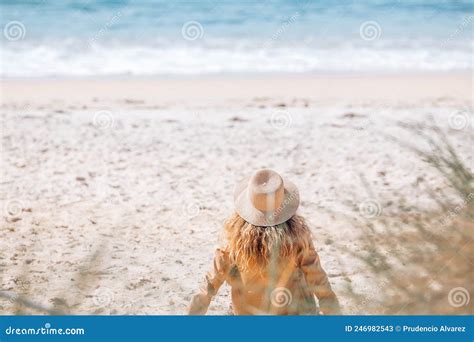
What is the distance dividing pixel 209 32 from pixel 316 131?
9787mm

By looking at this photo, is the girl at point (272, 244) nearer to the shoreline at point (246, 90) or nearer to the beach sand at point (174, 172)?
Answer: the beach sand at point (174, 172)

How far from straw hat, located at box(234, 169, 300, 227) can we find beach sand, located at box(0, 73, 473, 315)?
0.30 m

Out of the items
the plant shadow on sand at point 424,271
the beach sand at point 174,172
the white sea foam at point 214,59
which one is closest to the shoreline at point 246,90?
the beach sand at point 174,172

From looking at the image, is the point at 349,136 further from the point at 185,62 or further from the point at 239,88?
the point at 185,62

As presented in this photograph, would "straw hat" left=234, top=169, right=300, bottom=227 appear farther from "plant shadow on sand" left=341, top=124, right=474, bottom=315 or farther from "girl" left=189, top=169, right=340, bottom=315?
"plant shadow on sand" left=341, top=124, right=474, bottom=315

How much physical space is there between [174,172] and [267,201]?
4.07 meters

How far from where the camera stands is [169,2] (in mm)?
20141

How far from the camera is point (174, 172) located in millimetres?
6984

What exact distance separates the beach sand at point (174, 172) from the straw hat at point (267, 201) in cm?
30

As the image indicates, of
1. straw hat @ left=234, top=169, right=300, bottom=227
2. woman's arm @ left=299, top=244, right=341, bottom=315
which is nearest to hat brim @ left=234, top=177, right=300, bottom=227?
straw hat @ left=234, top=169, right=300, bottom=227

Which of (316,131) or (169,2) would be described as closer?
(316,131)

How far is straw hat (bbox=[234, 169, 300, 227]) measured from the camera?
3.00 meters

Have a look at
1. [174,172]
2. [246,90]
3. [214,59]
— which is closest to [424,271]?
[174,172]
